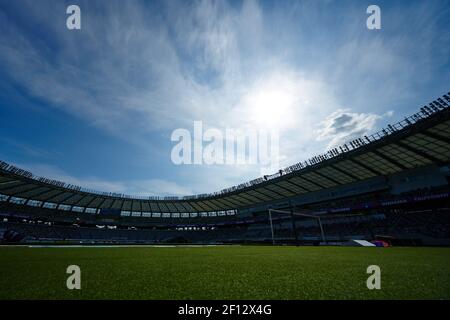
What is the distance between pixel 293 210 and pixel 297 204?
1718mm

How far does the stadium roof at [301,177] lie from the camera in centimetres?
2480

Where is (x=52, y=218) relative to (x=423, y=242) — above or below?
above

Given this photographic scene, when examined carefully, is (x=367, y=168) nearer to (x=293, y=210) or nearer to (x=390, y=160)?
(x=390, y=160)

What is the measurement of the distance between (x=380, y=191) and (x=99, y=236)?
69688mm

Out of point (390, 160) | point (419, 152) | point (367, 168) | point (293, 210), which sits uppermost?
point (419, 152)

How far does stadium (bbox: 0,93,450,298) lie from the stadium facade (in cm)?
15

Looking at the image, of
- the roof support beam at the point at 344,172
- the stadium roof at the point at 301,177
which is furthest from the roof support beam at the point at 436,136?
the roof support beam at the point at 344,172

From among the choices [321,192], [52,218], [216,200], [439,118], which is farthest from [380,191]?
[52,218]

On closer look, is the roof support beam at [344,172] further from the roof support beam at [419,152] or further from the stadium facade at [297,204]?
the roof support beam at [419,152]

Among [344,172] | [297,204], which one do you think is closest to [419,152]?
[344,172]

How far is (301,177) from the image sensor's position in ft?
138

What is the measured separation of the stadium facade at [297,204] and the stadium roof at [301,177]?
0.13m
